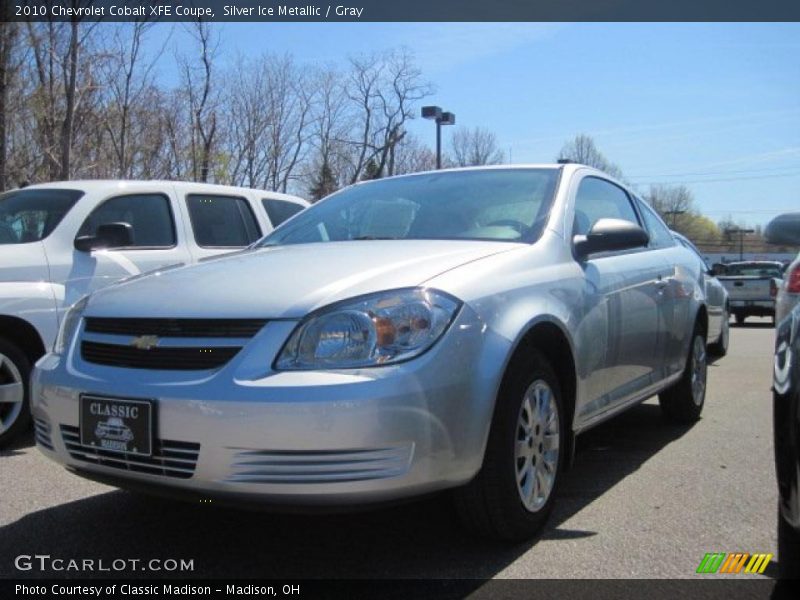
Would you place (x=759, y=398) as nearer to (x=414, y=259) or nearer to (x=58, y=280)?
(x=414, y=259)

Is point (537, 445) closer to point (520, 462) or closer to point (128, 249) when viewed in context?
point (520, 462)

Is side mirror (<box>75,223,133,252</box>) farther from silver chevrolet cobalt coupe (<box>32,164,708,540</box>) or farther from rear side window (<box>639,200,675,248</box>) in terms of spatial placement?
rear side window (<box>639,200,675,248</box>)

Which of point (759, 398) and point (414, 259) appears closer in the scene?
point (414, 259)

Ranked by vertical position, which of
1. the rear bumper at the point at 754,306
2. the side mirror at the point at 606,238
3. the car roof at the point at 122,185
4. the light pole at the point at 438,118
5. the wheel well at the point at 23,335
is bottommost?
the rear bumper at the point at 754,306

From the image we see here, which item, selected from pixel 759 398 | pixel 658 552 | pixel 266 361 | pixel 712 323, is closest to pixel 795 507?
pixel 658 552

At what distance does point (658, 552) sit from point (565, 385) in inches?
32.1

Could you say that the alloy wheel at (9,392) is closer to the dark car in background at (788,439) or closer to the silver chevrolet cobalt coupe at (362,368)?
the silver chevrolet cobalt coupe at (362,368)

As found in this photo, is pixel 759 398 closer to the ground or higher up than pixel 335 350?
closer to the ground

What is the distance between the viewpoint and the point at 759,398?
282 inches

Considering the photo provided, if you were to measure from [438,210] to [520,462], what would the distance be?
1490 mm

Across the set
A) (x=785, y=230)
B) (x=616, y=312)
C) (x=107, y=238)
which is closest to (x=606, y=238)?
(x=616, y=312)

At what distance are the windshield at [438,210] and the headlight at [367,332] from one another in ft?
3.36

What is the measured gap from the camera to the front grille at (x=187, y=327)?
2865 mm

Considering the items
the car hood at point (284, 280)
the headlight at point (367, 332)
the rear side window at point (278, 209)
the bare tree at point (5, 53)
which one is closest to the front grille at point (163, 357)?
the car hood at point (284, 280)
